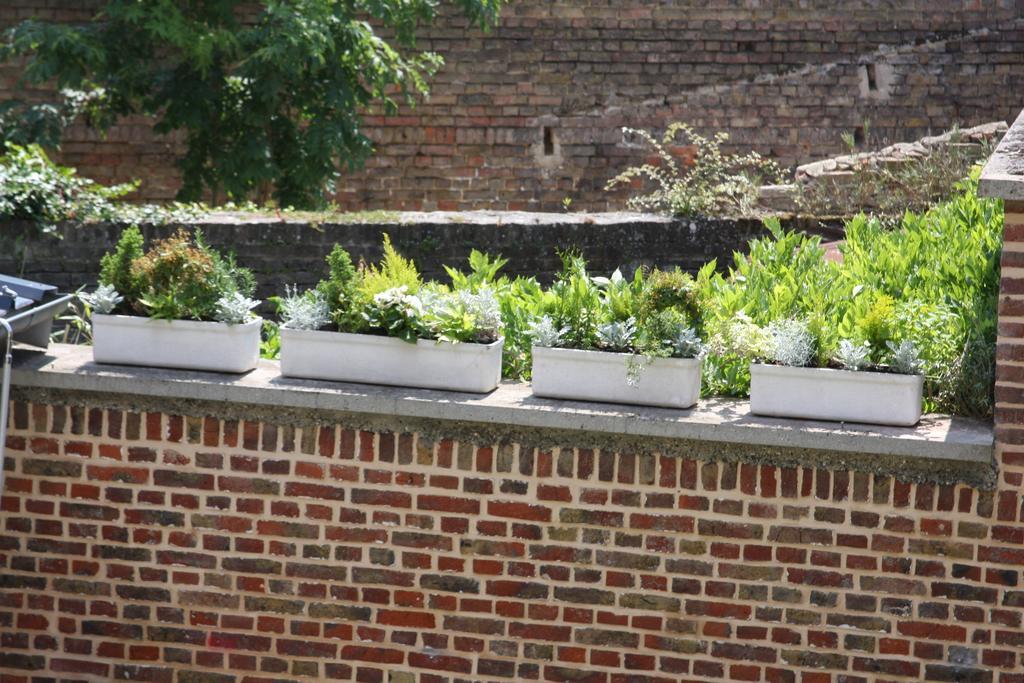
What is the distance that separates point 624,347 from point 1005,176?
1.23 metres

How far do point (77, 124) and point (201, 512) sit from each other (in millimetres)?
9345

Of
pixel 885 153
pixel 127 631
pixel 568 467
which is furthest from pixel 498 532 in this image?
pixel 885 153

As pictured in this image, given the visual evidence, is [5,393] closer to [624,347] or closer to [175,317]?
[175,317]

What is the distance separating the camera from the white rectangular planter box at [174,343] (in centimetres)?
464

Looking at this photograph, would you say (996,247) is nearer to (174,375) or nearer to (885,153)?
(174,375)

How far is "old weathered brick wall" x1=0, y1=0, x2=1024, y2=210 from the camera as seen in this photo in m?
13.4

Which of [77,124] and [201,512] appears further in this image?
[77,124]

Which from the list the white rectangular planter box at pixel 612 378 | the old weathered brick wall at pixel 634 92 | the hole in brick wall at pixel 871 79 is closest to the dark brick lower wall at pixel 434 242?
the white rectangular planter box at pixel 612 378

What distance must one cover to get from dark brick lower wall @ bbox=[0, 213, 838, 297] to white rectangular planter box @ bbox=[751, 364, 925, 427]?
3.46 m

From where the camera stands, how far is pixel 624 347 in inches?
176

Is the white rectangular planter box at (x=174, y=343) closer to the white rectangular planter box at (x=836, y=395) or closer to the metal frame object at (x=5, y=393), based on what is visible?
the metal frame object at (x=5, y=393)

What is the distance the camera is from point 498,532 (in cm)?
450

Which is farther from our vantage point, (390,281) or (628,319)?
(390,281)

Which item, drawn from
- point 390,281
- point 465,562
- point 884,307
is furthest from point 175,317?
point 884,307
